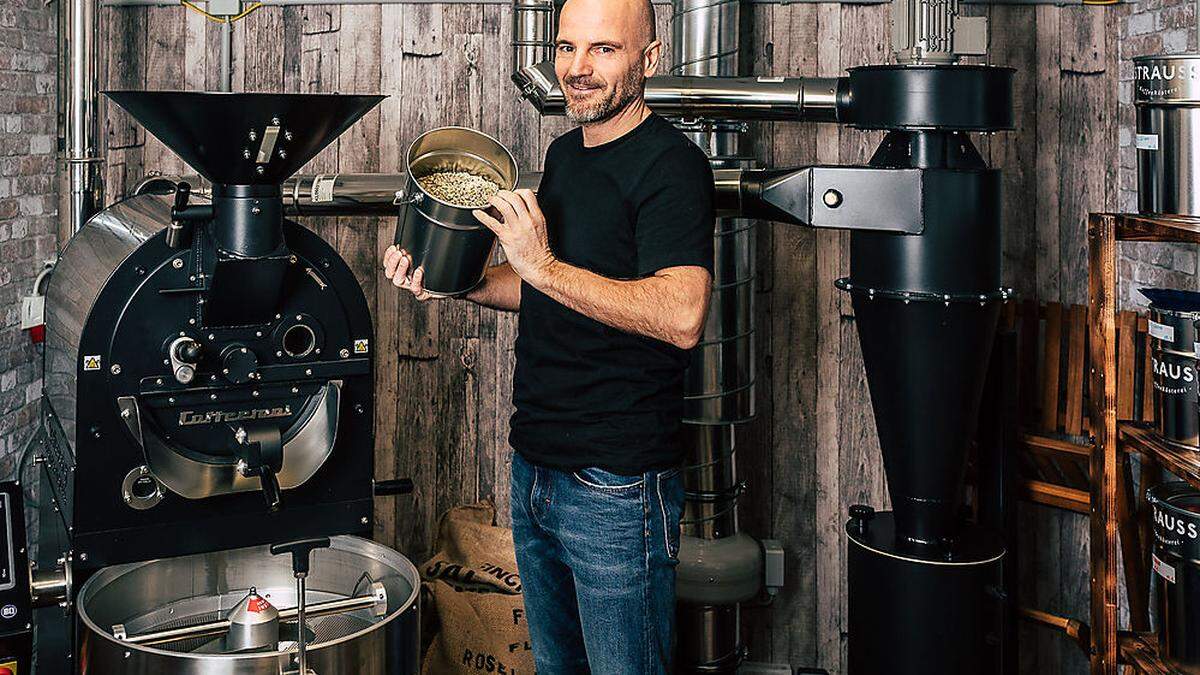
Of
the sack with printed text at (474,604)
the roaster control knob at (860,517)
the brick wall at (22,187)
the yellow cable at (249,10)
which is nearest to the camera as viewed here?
the roaster control knob at (860,517)

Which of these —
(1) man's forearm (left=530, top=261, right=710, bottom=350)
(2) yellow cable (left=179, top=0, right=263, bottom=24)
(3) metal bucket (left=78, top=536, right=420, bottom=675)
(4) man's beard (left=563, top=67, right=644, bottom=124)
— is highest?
(2) yellow cable (left=179, top=0, right=263, bottom=24)

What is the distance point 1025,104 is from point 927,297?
1.12m

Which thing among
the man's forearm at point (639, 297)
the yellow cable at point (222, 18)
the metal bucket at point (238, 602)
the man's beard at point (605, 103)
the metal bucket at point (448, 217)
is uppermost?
the yellow cable at point (222, 18)

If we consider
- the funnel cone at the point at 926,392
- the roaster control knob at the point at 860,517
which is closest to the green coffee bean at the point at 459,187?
the funnel cone at the point at 926,392

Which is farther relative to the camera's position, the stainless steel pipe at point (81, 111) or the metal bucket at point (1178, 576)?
the stainless steel pipe at point (81, 111)

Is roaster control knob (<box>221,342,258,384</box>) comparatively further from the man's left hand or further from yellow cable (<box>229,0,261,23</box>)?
yellow cable (<box>229,0,261,23</box>)

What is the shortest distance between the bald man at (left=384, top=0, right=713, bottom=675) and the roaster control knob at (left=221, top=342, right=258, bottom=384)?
29 centimetres

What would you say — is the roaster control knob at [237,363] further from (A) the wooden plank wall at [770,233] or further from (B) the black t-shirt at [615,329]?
(A) the wooden plank wall at [770,233]

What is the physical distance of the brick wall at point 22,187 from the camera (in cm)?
304

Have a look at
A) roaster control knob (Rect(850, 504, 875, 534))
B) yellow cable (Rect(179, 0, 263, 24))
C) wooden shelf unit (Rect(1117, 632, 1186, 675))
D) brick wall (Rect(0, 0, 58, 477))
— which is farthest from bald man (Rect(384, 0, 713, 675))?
yellow cable (Rect(179, 0, 263, 24))

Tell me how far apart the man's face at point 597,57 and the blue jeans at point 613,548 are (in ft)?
2.04

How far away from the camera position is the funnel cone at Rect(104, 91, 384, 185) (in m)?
1.98

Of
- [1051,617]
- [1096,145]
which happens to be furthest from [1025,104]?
[1051,617]

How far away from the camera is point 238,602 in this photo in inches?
98.0
